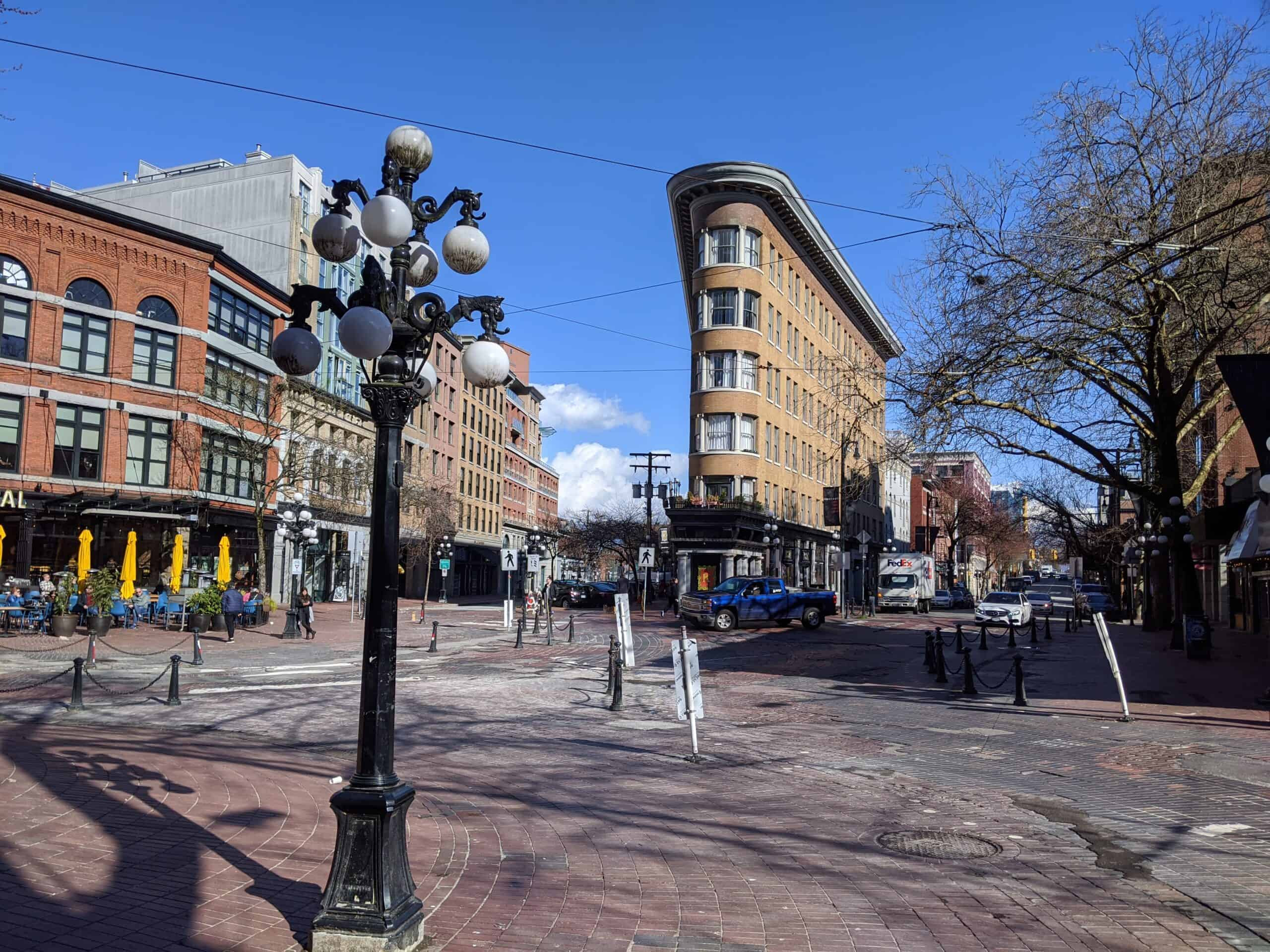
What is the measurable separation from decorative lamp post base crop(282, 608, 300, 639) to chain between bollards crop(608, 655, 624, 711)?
1643 centimetres

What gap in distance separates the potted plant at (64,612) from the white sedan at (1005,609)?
31116 mm

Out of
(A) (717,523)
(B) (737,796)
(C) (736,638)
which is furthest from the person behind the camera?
(A) (717,523)

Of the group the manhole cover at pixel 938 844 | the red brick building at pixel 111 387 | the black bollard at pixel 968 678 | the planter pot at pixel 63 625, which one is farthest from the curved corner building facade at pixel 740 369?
the manhole cover at pixel 938 844

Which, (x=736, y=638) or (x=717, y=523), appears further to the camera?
(x=717, y=523)

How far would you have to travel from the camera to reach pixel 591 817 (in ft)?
26.6

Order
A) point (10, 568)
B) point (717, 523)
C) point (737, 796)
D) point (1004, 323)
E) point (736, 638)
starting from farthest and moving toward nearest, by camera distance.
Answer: point (717, 523), point (10, 568), point (736, 638), point (1004, 323), point (737, 796)

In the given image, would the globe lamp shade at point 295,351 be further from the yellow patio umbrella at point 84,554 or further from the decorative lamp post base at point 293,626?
the yellow patio umbrella at point 84,554

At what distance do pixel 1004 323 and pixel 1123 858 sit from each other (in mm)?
11539

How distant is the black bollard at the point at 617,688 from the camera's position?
14.8m

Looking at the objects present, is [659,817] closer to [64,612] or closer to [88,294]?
[64,612]

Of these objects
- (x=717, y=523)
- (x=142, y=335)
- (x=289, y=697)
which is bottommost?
(x=289, y=697)

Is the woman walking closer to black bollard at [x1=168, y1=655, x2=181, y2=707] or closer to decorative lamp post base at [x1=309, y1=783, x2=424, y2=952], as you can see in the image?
black bollard at [x1=168, y1=655, x2=181, y2=707]

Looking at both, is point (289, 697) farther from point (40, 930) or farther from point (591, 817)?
point (40, 930)

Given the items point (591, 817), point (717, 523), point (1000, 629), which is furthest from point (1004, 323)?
point (717, 523)
